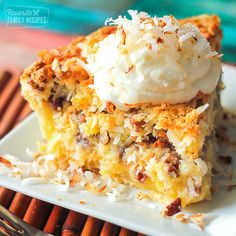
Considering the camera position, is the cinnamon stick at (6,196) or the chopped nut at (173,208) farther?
the cinnamon stick at (6,196)

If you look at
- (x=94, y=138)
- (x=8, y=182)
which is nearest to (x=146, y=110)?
(x=94, y=138)

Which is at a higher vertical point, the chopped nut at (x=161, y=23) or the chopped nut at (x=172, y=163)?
the chopped nut at (x=161, y=23)

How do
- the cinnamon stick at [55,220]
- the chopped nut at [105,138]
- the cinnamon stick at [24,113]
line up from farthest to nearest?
1. the cinnamon stick at [24,113]
2. the chopped nut at [105,138]
3. the cinnamon stick at [55,220]

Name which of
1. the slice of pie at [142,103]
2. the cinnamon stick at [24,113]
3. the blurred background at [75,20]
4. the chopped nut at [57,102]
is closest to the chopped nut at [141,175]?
the slice of pie at [142,103]

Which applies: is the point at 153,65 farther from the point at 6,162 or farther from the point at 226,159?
the point at 6,162

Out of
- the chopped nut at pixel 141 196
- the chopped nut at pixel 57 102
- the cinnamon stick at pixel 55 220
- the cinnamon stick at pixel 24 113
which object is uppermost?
the cinnamon stick at pixel 24 113

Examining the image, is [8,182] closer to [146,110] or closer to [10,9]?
[146,110]

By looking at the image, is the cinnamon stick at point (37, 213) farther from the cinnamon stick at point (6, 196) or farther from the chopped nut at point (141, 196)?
the chopped nut at point (141, 196)

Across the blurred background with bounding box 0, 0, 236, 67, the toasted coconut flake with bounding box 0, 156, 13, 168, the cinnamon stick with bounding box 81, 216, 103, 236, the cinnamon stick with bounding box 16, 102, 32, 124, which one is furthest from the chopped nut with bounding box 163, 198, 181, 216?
the blurred background with bounding box 0, 0, 236, 67
